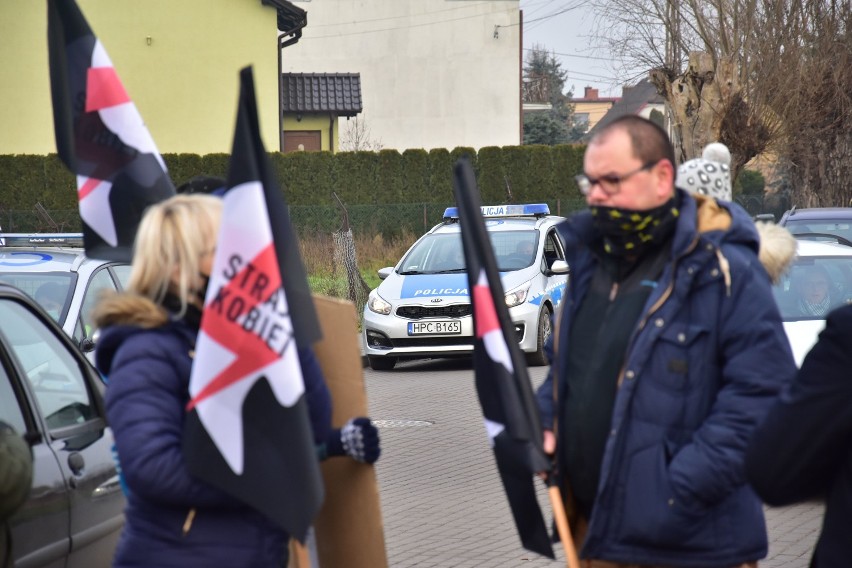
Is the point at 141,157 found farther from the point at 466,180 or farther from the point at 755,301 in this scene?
the point at 755,301

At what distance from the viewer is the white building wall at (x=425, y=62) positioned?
182 ft

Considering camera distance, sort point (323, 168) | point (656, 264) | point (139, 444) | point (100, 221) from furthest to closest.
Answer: point (323, 168), point (100, 221), point (656, 264), point (139, 444)

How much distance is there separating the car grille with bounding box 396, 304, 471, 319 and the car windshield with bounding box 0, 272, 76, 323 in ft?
22.7

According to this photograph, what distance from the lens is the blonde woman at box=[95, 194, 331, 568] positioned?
2973 mm

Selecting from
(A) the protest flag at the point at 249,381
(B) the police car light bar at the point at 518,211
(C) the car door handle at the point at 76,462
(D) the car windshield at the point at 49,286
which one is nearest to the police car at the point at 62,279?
(D) the car windshield at the point at 49,286

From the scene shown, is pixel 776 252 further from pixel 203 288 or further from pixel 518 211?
pixel 518 211

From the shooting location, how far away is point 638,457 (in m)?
3.09

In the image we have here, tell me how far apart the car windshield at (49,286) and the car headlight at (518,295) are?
7.45 meters

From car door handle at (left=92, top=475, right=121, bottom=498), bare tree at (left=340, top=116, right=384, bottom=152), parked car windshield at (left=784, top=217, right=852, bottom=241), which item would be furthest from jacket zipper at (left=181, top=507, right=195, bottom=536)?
bare tree at (left=340, top=116, right=384, bottom=152)

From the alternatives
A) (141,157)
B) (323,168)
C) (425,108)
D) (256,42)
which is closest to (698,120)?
(323,168)

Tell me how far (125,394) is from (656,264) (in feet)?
4.32

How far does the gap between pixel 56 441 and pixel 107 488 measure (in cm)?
32

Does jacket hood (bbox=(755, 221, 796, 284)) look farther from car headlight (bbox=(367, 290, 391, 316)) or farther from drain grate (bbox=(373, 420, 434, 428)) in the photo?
car headlight (bbox=(367, 290, 391, 316))

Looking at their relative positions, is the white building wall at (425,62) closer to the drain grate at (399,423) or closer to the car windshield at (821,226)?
the car windshield at (821,226)
